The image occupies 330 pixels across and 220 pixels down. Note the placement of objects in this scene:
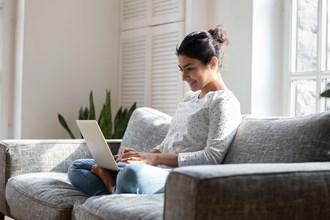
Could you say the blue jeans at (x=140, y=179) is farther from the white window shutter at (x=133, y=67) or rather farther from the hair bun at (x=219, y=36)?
the white window shutter at (x=133, y=67)

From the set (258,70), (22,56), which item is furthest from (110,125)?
(258,70)

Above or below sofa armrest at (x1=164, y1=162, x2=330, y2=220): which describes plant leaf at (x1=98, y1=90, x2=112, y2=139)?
above

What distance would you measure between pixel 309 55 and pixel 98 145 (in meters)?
1.42

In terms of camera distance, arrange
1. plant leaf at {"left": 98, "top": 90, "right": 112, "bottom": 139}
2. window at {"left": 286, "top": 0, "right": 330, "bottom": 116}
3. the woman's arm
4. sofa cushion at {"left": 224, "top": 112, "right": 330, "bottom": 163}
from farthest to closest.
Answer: plant leaf at {"left": 98, "top": 90, "right": 112, "bottom": 139}, window at {"left": 286, "top": 0, "right": 330, "bottom": 116}, the woman's arm, sofa cushion at {"left": 224, "top": 112, "right": 330, "bottom": 163}

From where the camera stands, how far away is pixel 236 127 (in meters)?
2.40

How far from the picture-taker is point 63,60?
431 centimetres

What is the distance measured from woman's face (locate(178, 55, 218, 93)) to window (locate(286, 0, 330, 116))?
0.82m

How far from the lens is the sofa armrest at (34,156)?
9.29ft

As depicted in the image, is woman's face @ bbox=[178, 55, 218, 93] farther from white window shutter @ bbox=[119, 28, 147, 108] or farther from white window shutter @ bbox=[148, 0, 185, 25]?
white window shutter @ bbox=[119, 28, 147, 108]

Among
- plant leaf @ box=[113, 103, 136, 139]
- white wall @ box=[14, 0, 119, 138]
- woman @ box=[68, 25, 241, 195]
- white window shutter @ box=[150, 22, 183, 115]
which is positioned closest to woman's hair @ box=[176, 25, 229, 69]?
woman @ box=[68, 25, 241, 195]

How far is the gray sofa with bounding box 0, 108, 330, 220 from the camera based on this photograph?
1.52m

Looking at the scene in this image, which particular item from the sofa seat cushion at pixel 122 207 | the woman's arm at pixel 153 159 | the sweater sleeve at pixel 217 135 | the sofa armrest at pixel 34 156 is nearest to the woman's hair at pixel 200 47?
the sweater sleeve at pixel 217 135

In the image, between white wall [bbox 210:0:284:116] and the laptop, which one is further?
white wall [bbox 210:0:284:116]

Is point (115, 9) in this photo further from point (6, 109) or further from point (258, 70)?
point (258, 70)
